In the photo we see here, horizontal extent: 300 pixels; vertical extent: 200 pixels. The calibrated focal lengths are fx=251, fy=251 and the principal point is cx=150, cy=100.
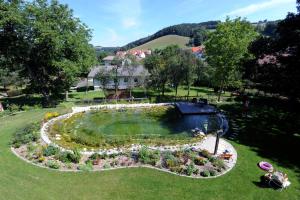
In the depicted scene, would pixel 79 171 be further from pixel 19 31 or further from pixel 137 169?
pixel 19 31

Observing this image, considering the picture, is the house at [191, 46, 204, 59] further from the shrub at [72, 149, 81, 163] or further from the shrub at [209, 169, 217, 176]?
the shrub at [72, 149, 81, 163]

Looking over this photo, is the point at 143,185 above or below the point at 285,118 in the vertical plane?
below

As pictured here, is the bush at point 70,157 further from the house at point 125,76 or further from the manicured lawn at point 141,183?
the house at point 125,76

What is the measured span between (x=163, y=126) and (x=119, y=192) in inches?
495

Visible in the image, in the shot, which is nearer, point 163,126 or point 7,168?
point 7,168

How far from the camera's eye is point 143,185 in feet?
47.6

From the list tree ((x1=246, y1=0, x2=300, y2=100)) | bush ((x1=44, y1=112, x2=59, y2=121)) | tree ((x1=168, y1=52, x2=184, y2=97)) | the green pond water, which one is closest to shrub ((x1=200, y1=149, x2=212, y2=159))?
the green pond water

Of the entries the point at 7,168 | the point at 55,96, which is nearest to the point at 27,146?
the point at 7,168

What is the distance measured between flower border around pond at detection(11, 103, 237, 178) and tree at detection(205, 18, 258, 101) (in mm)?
17581

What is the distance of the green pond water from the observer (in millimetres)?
21609

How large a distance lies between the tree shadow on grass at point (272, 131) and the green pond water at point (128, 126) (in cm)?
292

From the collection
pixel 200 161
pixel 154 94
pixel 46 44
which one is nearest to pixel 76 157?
pixel 200 161

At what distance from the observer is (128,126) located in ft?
84.9

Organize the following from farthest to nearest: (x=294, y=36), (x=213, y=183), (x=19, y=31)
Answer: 1. (x=19, y=31)
2. (x=294, y=36)
3. (x=213, y=183)
